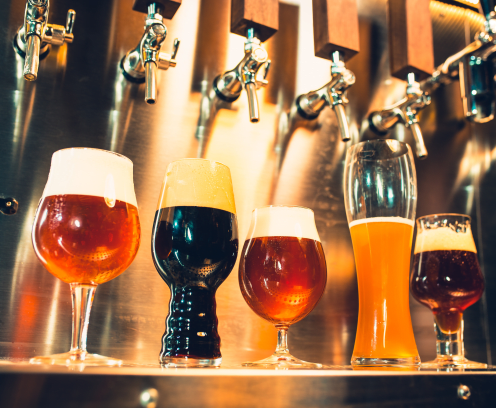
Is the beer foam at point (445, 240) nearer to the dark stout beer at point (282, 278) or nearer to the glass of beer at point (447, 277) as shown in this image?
the glass of beer at point (447, 277)

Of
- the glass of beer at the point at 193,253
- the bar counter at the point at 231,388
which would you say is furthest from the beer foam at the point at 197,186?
the bar counter at the point at 231,388

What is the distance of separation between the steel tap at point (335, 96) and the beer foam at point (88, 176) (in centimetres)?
51

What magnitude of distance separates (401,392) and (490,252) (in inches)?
35.7

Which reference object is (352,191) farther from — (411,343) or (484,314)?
(484,314)

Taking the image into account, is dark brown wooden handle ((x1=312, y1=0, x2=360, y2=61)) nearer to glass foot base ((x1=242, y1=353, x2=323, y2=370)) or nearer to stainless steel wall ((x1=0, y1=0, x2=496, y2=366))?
stainless steel wall ((x1=0, y1=0, x2=496, y2=366))

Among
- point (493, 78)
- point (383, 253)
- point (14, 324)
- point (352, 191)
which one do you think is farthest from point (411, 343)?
point (493, 78)

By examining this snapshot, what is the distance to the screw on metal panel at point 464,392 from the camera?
61 cm

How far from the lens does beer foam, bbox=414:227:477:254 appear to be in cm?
100

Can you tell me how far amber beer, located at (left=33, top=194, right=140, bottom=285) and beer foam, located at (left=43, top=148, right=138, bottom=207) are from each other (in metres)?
0.01

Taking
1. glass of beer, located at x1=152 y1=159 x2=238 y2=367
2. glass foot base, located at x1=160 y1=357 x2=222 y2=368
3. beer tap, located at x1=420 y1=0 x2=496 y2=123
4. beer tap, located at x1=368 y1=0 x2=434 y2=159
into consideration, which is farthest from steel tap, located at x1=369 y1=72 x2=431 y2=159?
glass foot base, located at x1=160 y1=357 x2=222 y2=368

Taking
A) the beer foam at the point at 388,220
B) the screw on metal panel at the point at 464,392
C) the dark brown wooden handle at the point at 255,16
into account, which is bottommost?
the screw on metal panel at the point at 464,392

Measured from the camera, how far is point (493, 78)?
4.27 feet

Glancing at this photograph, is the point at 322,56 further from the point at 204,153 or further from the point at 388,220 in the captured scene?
the point at 388,220

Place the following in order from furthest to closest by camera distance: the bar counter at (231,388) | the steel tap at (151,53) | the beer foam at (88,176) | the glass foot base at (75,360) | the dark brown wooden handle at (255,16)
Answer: the dark brown wooden handle at (255,16) < the steel tap at (151,53) < the beer foam at (88,176) < the glass foot base at (75,360) < the bar counter at (231,388)
